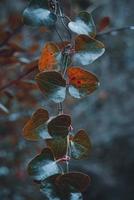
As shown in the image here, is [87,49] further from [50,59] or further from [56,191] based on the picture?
[56,191]

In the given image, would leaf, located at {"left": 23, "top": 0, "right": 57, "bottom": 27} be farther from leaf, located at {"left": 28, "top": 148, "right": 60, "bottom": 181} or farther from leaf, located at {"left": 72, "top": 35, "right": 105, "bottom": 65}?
leaf, located at {"left": 28, "top": 148, "right": 60, "bottom": 181}

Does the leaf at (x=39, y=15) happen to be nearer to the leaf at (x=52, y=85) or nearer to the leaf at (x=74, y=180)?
the leaf at (x=52, y=85)

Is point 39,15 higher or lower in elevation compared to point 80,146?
higher

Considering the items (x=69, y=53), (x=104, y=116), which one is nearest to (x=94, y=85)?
(x=69, y=53)

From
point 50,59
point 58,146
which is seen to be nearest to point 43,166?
point 58,146

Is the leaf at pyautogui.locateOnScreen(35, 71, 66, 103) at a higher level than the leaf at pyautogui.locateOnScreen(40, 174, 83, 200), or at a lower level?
higher

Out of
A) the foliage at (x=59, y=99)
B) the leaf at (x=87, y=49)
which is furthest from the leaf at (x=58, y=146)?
the leaf at (x=87, y=49)

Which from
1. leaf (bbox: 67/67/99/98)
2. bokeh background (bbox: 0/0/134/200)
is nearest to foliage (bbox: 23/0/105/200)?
leaf (bbox: 67/67/99/98)
